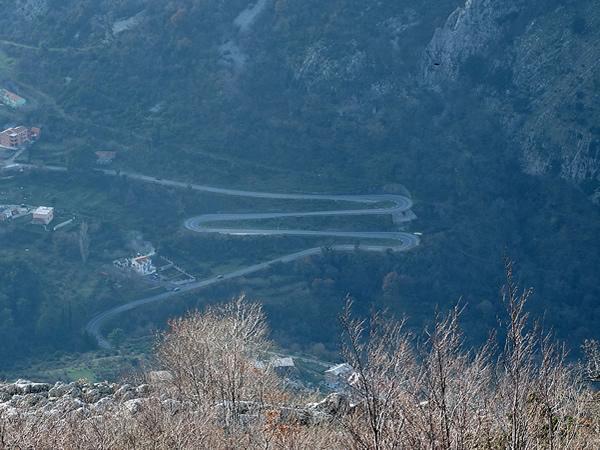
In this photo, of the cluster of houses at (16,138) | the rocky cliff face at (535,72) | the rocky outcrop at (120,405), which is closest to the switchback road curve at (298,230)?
the cluster of houses at (16,138)

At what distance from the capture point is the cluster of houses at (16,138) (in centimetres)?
6619

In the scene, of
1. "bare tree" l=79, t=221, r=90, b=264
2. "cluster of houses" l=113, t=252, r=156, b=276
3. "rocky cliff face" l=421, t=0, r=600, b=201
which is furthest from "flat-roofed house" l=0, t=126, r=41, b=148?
"rocky cliff face" l=421, t=0, r=600, b=201

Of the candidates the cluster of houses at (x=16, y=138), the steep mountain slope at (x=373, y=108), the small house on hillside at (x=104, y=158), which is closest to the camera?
the steep mountain slope at (x=373, y=108)

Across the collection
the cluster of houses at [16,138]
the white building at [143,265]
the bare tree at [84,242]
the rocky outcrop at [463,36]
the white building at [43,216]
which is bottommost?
the white building at [143,265]

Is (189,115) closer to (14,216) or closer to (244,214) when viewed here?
(244,214)

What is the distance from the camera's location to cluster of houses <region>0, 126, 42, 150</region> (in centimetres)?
6619

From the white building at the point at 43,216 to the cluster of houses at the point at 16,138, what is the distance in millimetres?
8539

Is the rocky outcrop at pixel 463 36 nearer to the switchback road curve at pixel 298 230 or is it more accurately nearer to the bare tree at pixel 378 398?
the switchback road curve at pixel 298 230

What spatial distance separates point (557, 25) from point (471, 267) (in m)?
18.0

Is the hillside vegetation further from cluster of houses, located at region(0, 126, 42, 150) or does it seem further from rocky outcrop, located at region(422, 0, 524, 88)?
rocky outcrop, located at region(422, 0, 524, 88)

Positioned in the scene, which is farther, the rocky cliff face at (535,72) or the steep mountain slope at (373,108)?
the rocky cliff face at (535,72)

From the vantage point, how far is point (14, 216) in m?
59.8

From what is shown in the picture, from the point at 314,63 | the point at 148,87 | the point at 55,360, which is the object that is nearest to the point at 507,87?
the point at 314,63

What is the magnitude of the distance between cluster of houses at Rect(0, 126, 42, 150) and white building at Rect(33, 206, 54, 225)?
28.0 feet
